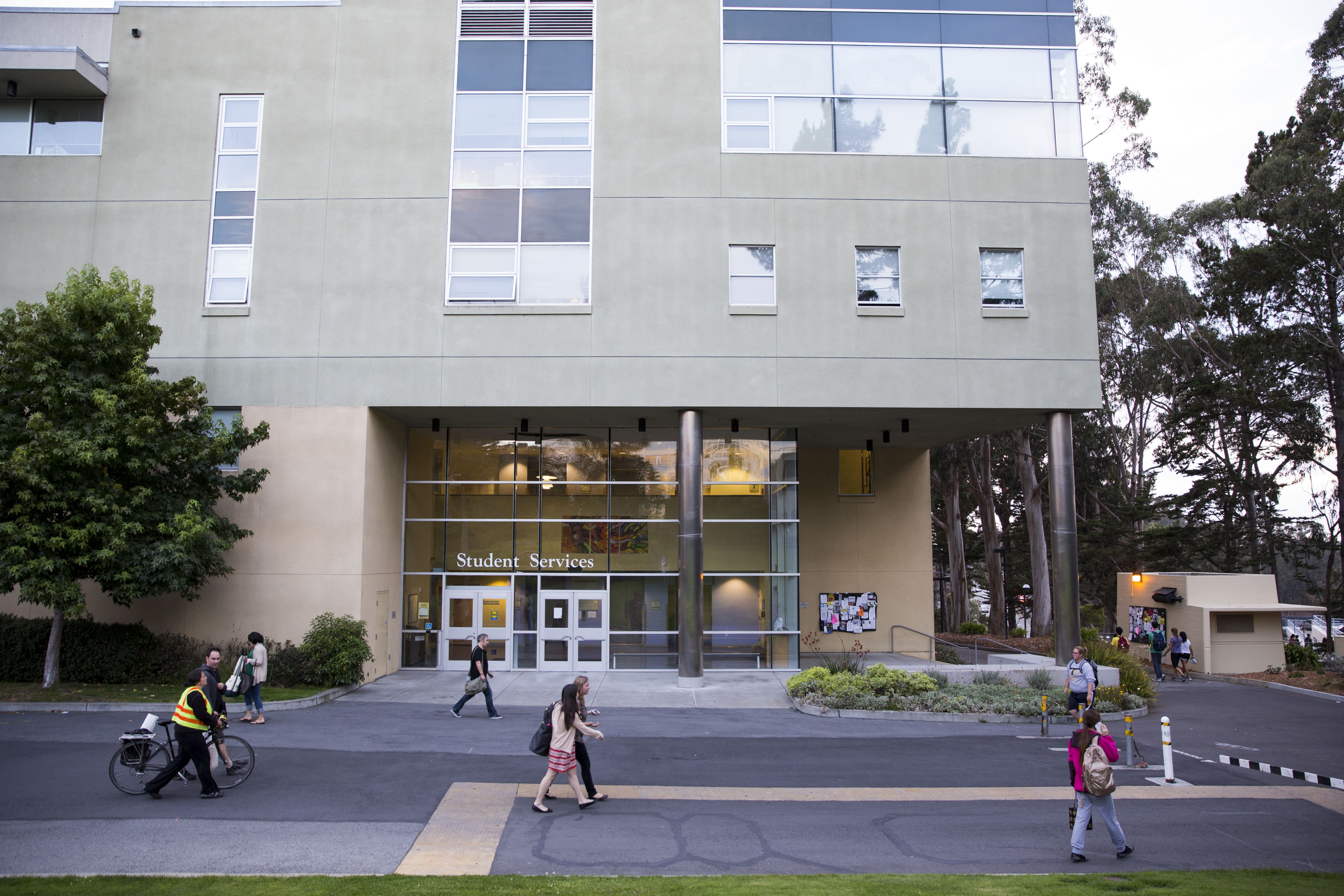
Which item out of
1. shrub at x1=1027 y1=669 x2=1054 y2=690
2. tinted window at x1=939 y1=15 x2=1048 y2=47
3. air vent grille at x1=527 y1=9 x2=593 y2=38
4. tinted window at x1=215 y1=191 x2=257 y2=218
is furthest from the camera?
tinted window at x1=939 y1=15 x2=1048 y2=47

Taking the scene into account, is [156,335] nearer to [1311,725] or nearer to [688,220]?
[688,220]

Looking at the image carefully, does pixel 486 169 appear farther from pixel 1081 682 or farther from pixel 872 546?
pixel 1081 682

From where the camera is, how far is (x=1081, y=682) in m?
14.5

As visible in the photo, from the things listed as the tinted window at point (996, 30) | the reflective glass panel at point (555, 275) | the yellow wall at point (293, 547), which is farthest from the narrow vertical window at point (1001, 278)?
the yellow wall at point (293, 547)

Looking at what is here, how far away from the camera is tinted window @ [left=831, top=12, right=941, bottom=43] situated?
72.0 ft

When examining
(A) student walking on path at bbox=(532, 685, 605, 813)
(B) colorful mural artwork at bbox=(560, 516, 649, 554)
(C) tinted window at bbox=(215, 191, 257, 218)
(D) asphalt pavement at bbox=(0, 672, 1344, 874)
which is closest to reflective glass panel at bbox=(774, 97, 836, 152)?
(B) colorful mural artwork at bbox=(560, 516, 649, 554)

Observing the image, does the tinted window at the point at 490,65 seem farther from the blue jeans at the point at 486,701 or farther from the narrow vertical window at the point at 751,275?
the blue jeans at the point at 486,701

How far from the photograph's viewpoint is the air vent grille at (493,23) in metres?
21.8

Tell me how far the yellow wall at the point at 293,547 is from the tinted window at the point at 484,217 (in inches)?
192

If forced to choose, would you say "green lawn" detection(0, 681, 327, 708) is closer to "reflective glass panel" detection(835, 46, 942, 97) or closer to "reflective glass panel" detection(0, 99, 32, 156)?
"reflective glass panel" detection(0, 99, 32, 156)

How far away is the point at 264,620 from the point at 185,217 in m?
9.71

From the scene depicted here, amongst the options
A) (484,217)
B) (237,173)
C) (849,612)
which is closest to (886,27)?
(484,217)

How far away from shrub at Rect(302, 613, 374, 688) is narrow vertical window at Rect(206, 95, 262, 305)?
7919mm

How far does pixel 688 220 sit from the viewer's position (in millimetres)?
21047
